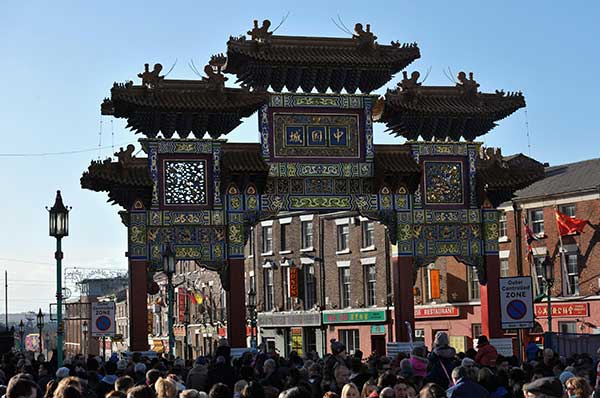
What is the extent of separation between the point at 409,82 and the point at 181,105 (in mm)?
7603

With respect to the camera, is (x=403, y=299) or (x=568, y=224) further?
(x=568, y=224)

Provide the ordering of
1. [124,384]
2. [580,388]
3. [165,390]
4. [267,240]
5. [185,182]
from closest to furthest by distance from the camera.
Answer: [580,388] → [165,390] → [124,384] → [185,182] → [267,240]

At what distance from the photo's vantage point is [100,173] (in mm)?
32531

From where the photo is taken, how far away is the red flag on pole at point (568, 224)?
49.8 meters

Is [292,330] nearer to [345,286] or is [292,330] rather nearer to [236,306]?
[345,286]

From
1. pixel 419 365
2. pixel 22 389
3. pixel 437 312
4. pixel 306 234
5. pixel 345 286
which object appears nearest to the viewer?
pixel 22 389

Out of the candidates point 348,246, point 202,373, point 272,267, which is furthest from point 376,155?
point 272,267

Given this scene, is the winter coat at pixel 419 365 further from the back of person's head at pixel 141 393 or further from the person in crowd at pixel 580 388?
the back of person's head at pixel 141 393

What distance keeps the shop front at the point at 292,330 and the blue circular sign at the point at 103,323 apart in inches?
1123

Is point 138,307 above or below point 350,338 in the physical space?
above

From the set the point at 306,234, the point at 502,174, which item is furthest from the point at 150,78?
the point at 306,234

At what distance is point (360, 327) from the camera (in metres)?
57.4

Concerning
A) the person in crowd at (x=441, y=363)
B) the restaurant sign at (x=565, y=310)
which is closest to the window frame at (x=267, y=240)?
the restaurant sign at (x=565, y=310)

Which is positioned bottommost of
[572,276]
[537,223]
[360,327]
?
[360,327]
